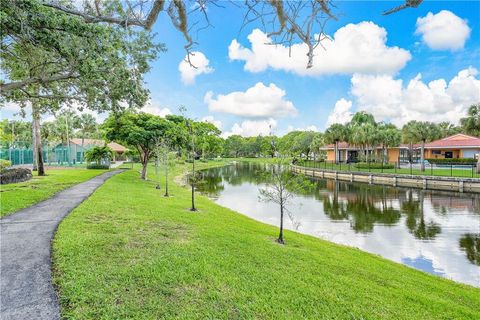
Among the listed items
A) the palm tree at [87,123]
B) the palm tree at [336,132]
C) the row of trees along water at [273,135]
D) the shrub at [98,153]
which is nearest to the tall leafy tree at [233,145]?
the row of trees along water at [273,135]

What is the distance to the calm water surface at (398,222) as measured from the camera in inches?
432

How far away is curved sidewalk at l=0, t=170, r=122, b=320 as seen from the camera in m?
3.89

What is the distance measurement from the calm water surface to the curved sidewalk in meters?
6.92

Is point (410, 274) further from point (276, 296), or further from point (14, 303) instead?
point (14, 303)

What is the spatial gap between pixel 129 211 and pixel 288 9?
10.1 m

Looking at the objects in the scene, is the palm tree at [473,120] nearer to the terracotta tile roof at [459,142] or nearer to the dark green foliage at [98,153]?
the terracotta tile roof at [459,142]

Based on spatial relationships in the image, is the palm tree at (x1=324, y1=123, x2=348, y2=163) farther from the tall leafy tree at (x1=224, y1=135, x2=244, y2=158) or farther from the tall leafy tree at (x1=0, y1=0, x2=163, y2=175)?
the tall leafy tree at (x1=224, y1=135, x2=244, y2=158)

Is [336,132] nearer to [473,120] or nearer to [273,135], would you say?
[473,120]

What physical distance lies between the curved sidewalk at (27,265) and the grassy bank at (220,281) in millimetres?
207

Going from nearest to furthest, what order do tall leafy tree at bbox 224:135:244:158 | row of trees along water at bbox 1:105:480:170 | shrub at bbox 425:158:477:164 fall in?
row of trees along water at bbox 1:105:480:170 → shrub at bbox 425:158:477:164 → tall leafy tree at bbox 224:135:244:158

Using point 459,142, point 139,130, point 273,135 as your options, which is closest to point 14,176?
point 139,130

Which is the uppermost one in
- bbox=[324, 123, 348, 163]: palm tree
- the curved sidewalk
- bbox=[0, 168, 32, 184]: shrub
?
bbox=[324, 123, 348, 163]: palm tree

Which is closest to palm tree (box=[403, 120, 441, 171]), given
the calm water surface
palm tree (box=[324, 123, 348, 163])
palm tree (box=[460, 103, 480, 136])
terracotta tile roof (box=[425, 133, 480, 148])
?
palm tree (box=[460, 103, 480, 136])

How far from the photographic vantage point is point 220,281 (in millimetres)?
5301
